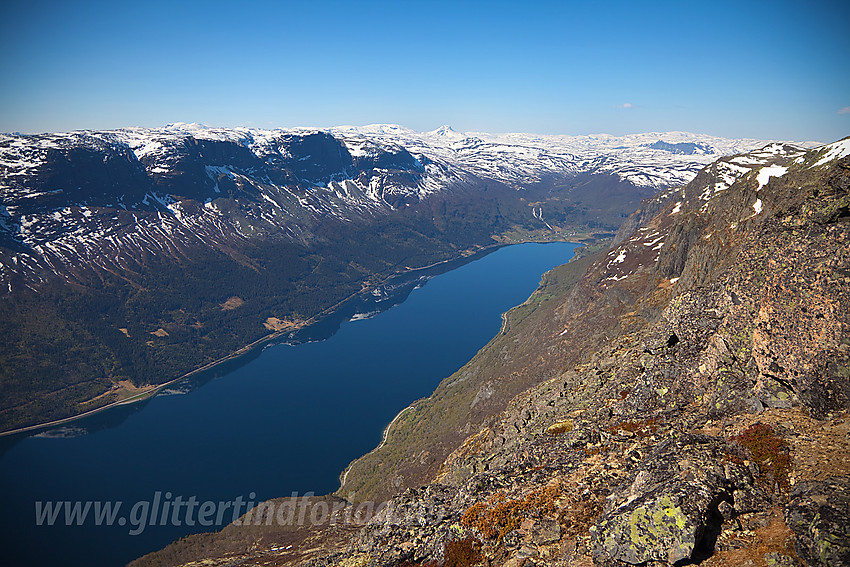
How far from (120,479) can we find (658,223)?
617 feet

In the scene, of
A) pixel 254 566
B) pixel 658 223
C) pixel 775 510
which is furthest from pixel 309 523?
pixel 658 223

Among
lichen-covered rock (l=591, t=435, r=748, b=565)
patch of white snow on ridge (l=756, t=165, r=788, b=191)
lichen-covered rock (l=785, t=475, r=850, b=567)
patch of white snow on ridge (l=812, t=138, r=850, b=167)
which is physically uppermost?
patch of white snow on ridge (l=812, t=138, r=850, b=167)

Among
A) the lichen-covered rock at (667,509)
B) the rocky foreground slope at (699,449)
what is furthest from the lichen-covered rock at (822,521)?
the lichen-covered rock at (667,509)

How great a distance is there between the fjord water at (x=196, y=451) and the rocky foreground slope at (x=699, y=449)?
104 m

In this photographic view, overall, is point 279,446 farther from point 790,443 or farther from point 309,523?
point 790,443

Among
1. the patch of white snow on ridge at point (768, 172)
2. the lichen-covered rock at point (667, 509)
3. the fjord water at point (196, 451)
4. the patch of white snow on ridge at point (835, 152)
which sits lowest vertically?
the fjord water at point (196, 451)

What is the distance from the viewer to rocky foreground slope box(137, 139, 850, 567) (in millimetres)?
17141

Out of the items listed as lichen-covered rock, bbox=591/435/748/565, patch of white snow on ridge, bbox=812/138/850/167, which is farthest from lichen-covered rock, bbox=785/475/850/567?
patch of white snow on ridge, bbox=812/138/850/167

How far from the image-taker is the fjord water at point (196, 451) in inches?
4431

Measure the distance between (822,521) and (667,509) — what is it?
4.88m

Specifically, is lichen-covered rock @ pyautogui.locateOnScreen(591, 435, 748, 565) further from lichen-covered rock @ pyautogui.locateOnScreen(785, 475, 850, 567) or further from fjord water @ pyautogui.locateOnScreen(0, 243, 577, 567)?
fjord water @ pyautogui.locateOnScreen(0, 243, 577, 567)

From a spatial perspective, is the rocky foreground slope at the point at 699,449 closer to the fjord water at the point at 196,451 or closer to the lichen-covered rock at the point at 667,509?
the lichen-covered rock at the point at 667,509

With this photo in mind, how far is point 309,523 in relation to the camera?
73.8 m

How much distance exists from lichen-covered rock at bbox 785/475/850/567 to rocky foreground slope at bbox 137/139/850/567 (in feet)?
0.18
